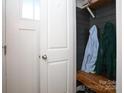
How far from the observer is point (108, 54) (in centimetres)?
193

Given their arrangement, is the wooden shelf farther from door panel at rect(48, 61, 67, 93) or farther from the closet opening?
door panel at rect(48, 61, 67, 93)

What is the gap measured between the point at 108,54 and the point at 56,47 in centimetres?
74

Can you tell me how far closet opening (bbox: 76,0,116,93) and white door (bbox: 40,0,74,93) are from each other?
1.09 feet

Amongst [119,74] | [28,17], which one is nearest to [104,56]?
[119,74]

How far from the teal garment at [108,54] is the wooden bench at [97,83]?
0.12 metres

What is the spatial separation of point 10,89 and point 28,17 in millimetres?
972

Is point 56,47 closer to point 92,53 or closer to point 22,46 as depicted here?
point 22,46

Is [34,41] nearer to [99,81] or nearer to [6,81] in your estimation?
[6,81]

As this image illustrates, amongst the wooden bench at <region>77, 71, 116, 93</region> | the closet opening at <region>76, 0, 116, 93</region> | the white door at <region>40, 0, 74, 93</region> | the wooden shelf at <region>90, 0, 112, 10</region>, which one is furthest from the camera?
the wooden shelf at <region>90, 0, 112, 10</region>

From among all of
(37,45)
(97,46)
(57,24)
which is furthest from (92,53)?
(37,45)

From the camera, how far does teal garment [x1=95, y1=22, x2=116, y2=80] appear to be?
190 centimetres

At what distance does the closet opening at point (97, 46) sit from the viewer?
1.90 m

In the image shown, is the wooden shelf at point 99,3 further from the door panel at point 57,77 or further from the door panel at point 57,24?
the door panel at point 57,77

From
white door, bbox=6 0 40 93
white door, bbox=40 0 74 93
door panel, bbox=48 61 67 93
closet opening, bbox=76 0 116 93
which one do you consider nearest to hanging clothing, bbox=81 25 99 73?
closet opening, bbox=76 0 116 93
